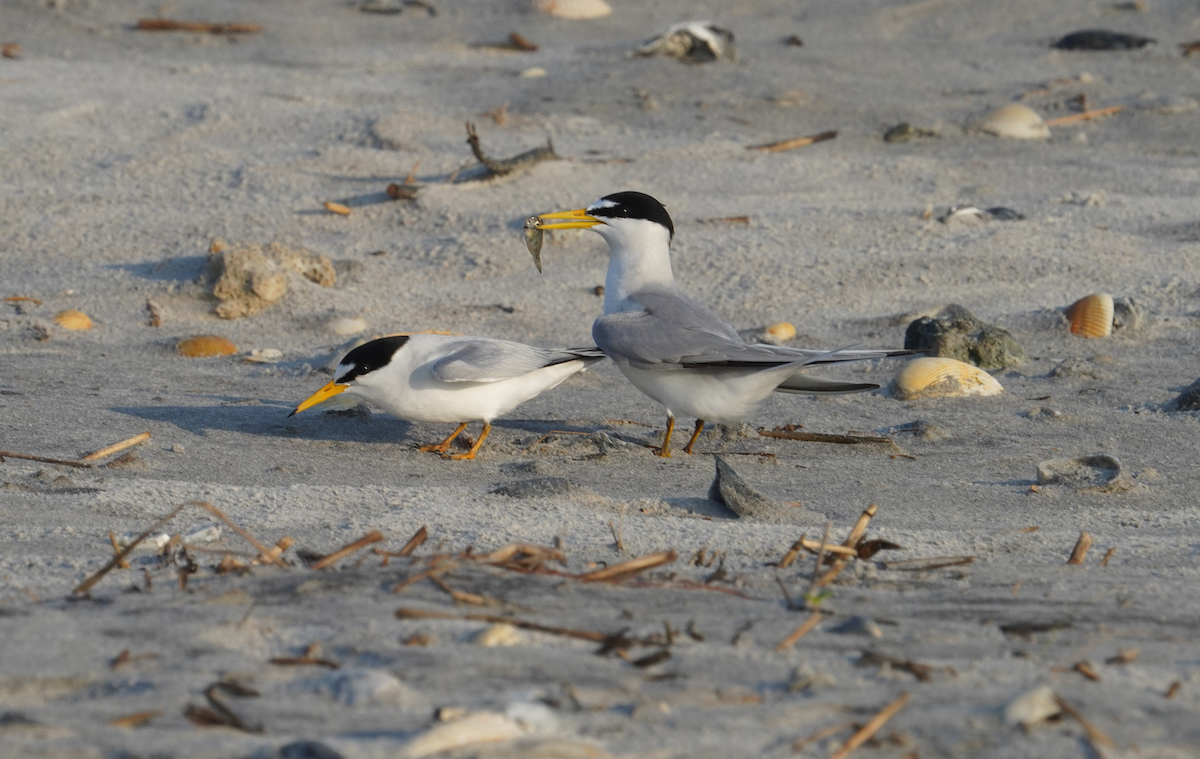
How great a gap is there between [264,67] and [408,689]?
7954 millimetres

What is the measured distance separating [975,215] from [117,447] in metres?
4.83

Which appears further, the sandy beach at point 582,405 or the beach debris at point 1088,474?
the beach debris at point 1088,474

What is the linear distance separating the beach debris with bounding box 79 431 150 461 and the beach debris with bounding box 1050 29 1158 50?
832 centimetres

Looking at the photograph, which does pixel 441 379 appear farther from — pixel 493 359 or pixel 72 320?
pixel 72 320

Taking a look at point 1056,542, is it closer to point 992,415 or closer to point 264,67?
point 992,415

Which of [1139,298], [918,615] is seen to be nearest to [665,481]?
[918,615]

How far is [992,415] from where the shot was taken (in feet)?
15.4

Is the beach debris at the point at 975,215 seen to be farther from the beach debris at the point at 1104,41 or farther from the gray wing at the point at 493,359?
the beach debris at the point at 1104,41

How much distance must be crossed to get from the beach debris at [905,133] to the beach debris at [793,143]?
0.37 metres

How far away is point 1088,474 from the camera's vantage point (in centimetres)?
379

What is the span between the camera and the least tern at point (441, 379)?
427 centimetres

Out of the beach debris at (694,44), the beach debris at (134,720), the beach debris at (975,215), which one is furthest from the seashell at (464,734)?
the beach debris at (694,44)

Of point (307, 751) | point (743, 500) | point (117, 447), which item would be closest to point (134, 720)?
point (307, 751)

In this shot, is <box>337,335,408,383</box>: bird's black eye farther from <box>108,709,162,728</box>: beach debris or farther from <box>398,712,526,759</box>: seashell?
<box>398,712,526,759</box>: seashell
